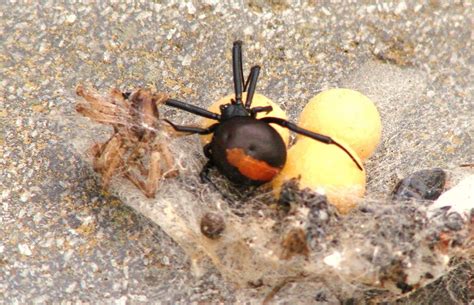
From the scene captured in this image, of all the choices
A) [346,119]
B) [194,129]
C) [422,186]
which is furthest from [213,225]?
[422,186]

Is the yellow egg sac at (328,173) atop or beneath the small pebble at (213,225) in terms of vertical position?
atop

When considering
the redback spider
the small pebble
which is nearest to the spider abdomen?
the redback spider

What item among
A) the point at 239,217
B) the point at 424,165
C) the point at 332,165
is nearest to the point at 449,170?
the point at 424,165

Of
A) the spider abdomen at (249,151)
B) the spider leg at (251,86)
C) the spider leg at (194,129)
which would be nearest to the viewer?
the spider abdomen at (249,151)

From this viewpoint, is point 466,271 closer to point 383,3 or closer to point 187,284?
point 187,284

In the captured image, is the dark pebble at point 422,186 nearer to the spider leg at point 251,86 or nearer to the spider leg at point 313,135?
the spider leg at point 313,135

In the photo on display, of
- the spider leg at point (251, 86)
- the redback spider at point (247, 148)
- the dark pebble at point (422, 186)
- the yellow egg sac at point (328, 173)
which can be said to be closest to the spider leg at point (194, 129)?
the redback spider at point (247, 148)
